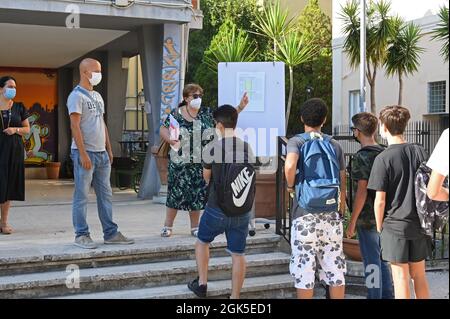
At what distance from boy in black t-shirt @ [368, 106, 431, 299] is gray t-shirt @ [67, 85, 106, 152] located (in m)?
2.49

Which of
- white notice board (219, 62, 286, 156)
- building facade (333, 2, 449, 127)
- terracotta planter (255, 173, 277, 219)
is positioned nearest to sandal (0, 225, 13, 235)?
Result: white notice board (219, 62, 286, 156)

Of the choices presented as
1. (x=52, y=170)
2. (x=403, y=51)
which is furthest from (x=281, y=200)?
(x=403, y=51)

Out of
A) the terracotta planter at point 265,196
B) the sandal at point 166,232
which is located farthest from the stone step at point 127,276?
the terracotta planter at point 265,196

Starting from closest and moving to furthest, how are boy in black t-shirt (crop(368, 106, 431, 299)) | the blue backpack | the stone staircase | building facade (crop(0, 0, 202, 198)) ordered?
boy in black t-shirt (crop(368, 106, 431, 299)), the blue backpack, the stone staircase, building facade (crop(0, 0, 202, 198))

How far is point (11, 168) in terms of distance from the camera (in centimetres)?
600

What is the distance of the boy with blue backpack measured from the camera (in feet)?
13.5

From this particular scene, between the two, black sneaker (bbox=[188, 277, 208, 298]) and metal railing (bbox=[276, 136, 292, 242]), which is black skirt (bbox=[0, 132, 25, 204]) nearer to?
black sneaker (bbox=[188, 277, 208, 298])

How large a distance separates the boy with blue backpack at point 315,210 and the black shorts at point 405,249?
0.38m

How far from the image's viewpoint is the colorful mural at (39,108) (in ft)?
50.0

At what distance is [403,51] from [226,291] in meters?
13.6

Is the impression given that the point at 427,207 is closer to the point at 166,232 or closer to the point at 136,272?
the point at 136,272

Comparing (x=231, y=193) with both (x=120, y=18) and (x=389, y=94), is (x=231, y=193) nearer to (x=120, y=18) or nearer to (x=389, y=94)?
(x=120, y=18)

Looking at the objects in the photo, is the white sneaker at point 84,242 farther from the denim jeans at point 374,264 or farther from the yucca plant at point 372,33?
the yucca plant at point 372,33

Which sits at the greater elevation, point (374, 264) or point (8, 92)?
point (8, 92)
